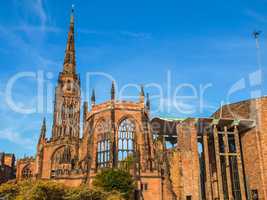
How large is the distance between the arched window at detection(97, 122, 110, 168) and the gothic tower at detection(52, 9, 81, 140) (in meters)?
21.7

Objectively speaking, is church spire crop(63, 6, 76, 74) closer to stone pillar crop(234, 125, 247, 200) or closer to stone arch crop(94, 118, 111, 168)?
stone arch crop(94, 118, 111, 168)

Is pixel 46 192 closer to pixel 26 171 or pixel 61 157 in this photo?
pixel 61 157

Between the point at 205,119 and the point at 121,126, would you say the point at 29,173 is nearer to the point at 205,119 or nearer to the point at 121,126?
the point at 121,126

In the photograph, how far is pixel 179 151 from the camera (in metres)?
45.8

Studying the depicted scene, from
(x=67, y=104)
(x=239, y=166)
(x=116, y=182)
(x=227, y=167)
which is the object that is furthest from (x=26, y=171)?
(x=239, y=166)

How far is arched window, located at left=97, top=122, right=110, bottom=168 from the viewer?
1996 inches

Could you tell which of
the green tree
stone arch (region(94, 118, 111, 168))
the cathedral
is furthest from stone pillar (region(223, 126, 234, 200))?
stone arch (region(94, 118, 111, 168))

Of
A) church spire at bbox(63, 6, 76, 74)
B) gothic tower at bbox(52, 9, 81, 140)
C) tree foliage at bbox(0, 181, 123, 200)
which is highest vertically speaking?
church spire at bbox(63, 6, 76, 74)

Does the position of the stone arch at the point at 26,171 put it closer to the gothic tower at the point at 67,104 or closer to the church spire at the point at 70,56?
the gothic tower at the point at 67,104

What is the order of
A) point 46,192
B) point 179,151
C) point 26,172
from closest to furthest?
point 46,192 < point 179,151 < point 26,172

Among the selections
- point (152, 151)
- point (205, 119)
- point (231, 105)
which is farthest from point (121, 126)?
point (231, 105)

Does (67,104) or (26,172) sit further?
(67,104)

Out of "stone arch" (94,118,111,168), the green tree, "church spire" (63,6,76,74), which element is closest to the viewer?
the green tree

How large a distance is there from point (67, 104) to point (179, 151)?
39.3 metres
